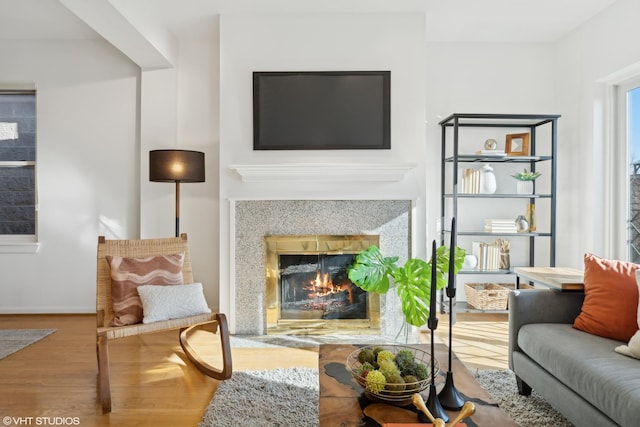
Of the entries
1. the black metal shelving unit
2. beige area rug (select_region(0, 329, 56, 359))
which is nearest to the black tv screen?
the black metal shelving unit

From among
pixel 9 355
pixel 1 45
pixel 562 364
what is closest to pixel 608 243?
pixel 562 364

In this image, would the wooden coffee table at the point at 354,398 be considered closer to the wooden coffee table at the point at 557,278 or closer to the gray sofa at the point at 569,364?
the gray sofa at the point at 569,364

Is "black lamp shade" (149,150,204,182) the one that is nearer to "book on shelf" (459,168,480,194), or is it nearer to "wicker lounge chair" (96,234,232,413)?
"wicker lounge chair" (96,234,232,413)

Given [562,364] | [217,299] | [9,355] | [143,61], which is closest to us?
[562,364]

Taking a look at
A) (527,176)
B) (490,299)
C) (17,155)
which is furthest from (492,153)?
(17,155)

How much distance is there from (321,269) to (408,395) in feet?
6.97

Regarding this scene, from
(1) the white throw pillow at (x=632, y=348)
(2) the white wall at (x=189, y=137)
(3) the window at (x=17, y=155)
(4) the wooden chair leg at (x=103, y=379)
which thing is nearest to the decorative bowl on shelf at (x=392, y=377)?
(1) the white throw pillow at (x=632, y=348)

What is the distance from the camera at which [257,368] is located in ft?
9.17

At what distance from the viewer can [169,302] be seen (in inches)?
106

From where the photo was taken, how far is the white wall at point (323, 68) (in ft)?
11.6

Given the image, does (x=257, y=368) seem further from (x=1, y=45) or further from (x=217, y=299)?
(x=1, y=45)

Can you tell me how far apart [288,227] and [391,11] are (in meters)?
1.93

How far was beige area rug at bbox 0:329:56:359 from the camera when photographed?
316 cm

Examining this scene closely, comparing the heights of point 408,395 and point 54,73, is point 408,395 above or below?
below
